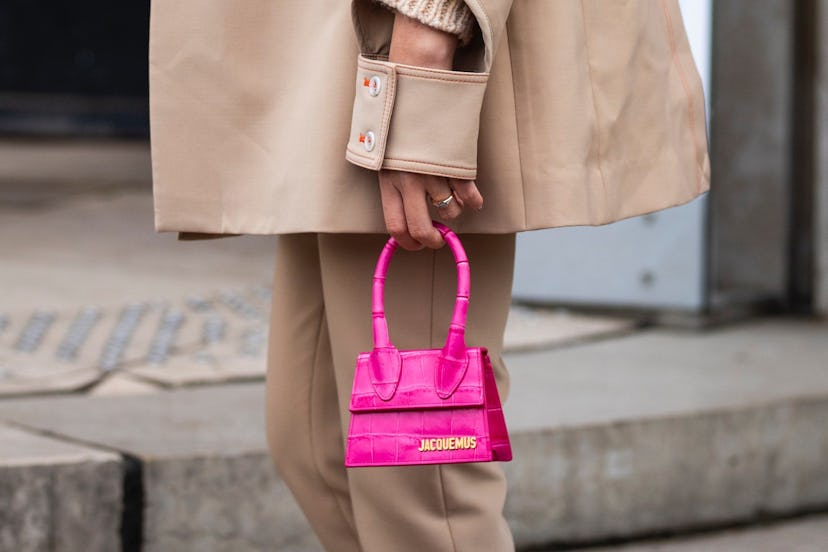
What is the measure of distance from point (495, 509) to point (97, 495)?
876 millimetres

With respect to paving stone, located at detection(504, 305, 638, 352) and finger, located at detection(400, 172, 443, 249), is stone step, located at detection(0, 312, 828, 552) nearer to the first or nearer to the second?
paving stone, located at detection(504, 305, 638, 352)

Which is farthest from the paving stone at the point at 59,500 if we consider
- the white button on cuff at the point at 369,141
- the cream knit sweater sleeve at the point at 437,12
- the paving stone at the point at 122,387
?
the cream knit sweater sleeve at the point at 437,12

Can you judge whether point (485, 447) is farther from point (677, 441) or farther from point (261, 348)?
point (261, 348)

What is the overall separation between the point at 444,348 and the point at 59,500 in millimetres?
1027

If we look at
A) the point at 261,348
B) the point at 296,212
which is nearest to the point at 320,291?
the point at 296,212

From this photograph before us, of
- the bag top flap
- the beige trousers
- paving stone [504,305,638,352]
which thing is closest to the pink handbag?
the bag top flap

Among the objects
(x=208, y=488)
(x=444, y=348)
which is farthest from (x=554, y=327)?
(x=444, y=348)

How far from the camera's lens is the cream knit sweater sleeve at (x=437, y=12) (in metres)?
1.15

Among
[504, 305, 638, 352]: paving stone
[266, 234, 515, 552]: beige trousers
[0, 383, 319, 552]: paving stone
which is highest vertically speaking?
[266, 234, 515, 552]: beige trousers

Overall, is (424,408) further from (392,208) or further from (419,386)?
(392,208)

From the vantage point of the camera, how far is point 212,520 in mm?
2062

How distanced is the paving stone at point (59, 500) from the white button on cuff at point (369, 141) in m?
1.04

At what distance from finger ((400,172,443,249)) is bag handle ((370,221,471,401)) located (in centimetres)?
3

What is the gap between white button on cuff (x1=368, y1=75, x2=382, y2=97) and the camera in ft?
3.84
